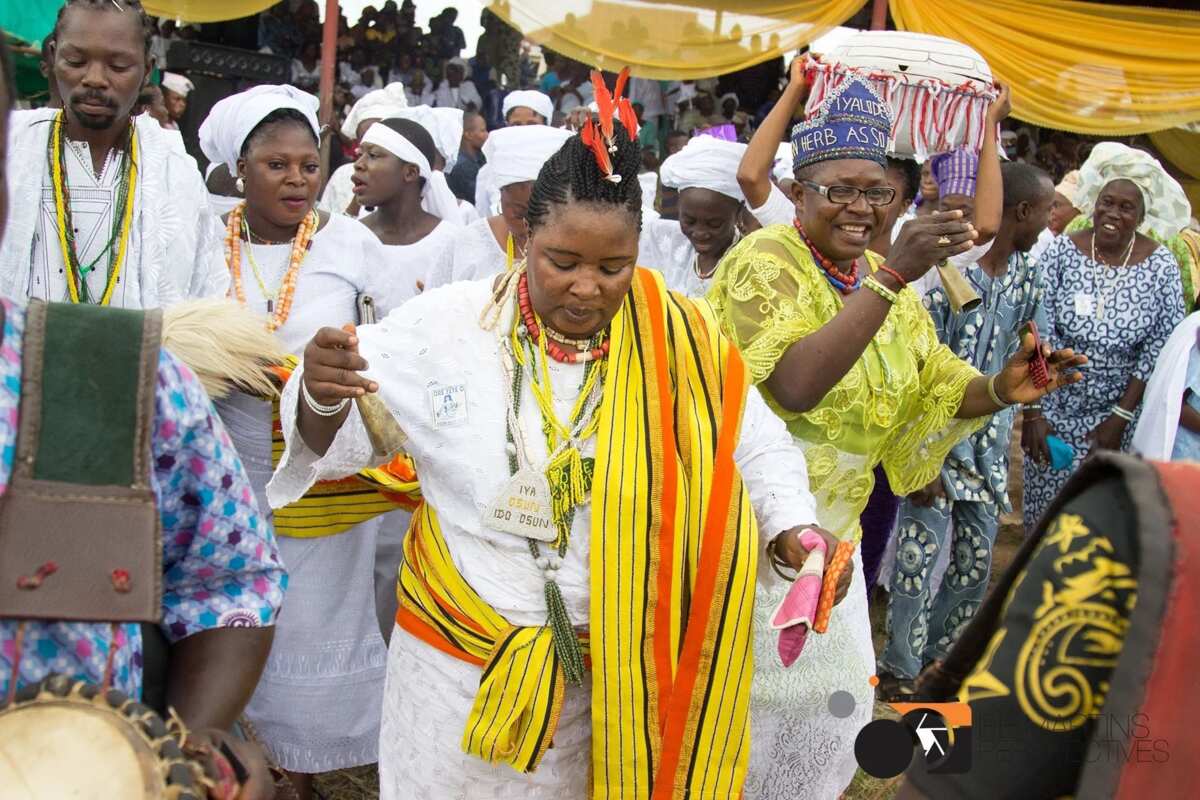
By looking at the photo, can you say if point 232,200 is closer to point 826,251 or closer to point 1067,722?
point 826,251

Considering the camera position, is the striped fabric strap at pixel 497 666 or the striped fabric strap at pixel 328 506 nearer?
the striped fabric strap at pixel 497 666

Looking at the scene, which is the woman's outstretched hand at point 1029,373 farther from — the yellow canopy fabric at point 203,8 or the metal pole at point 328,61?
the yellow canopy fabric at point 203,8

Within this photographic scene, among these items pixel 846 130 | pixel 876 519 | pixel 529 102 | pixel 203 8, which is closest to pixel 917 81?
pixel 846 130

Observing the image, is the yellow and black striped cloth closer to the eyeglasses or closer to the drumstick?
the drumstick

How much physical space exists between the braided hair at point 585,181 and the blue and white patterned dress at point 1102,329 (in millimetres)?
4501

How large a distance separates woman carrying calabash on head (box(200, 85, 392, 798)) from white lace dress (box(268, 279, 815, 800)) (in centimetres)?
100

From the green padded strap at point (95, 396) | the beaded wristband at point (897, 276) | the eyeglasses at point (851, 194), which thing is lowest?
the green padded strap at point (95, 396)

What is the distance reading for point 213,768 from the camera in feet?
5.28

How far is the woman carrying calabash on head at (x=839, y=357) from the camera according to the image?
11.6 feet

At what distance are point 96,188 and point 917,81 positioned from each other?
2.68 m

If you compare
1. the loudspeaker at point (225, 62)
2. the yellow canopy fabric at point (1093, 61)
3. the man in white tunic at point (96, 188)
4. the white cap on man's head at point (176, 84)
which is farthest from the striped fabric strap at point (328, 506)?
the loudspeaker at point (225, 62)

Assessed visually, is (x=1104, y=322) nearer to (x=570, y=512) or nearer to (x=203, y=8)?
(x=570, y=512)

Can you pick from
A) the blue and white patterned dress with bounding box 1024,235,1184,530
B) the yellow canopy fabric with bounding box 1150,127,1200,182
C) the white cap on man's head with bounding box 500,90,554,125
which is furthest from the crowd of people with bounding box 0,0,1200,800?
the yellow canopy fabric with bounding box 1150,127,1200,182

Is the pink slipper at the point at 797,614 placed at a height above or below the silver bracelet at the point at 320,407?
below
